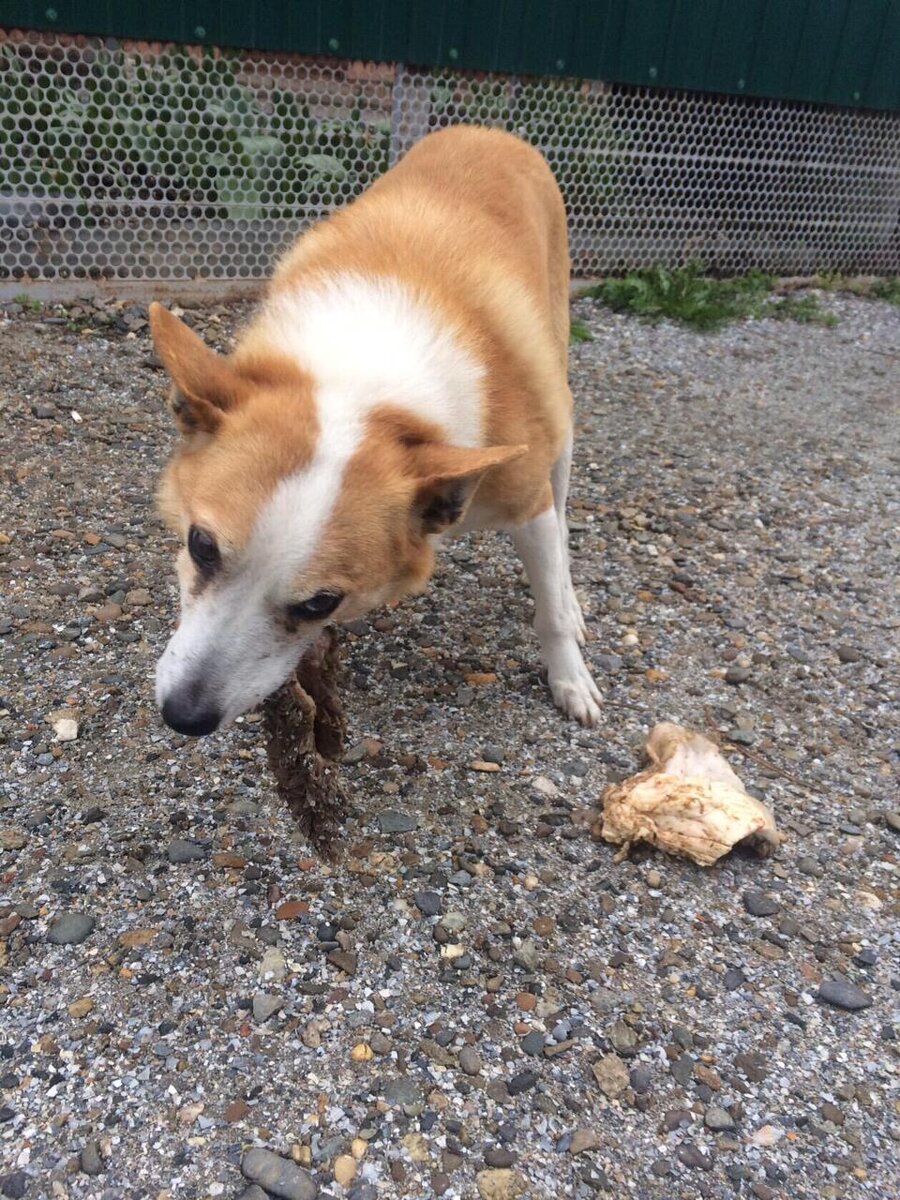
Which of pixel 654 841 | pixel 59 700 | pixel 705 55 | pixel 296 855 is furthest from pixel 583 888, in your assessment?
pixel 705 55

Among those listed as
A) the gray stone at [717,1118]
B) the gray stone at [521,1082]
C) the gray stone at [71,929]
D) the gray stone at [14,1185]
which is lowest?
the gray stone at [14,1185]

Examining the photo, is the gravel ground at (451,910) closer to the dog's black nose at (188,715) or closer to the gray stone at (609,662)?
the gray stone at (609,662)

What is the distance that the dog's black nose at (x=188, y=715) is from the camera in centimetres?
189

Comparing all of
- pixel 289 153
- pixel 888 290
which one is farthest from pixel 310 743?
pixel 888 290

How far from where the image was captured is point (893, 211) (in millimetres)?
7406

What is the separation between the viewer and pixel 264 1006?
198cm

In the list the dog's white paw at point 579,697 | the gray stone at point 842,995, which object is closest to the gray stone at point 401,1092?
the gray stone at point 842,995

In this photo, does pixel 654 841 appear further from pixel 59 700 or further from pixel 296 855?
pixel 59 700

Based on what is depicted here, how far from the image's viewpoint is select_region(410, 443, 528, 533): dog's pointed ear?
200 centimetres

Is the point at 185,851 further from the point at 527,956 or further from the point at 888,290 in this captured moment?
the point at 888,290

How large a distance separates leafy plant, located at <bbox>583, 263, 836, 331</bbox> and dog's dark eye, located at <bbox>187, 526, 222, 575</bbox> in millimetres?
4995

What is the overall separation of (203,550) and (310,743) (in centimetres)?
54

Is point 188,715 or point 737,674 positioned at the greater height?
point 188,715

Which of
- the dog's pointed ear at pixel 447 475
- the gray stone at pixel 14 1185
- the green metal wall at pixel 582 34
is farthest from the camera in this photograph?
the green metal wall at pixel 582 34
